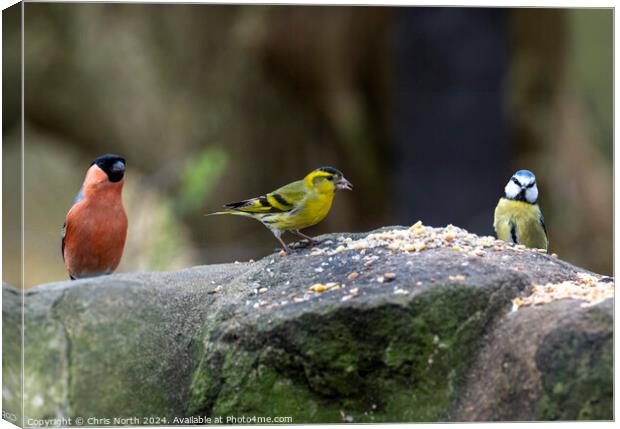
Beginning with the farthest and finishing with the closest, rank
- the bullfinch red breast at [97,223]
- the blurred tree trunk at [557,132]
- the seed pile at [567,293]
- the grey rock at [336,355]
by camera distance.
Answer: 1. the blurred tree trunk at [557,132]
2. the bullfinch red breast at [97,223]
3. the seed pile at [567,293]
4. the grey rock at [336,355]

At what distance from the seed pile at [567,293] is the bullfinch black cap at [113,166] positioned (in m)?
2.09

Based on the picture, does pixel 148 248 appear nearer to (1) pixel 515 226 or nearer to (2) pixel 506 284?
(1) pixel 515 226

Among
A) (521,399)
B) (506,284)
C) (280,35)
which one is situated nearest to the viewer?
(521,399)

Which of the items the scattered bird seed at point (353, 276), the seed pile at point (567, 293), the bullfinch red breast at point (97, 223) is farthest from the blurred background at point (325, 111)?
the scattered bird seed at point (353, 276)

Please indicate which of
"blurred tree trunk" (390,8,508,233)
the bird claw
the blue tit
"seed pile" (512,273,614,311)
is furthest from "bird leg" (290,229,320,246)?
"blurred tree trunk" (390,8,508,233)

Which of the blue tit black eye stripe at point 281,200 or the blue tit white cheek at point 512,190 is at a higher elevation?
the blue tit black eye stripe at point 281,200

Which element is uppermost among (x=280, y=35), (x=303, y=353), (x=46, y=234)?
(x=280, y=35)

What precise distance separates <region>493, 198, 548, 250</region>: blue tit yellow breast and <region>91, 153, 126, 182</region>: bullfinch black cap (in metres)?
2.68

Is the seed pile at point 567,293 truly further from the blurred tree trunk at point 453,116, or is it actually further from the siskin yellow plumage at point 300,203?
the blurred tree trunk at point 453,116

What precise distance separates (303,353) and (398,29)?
5116 millimetres

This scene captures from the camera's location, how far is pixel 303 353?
4.43 meters

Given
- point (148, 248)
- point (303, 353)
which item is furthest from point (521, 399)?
point (148, 248)

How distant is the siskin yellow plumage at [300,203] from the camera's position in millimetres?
5430

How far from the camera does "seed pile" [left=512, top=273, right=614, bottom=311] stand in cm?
457
